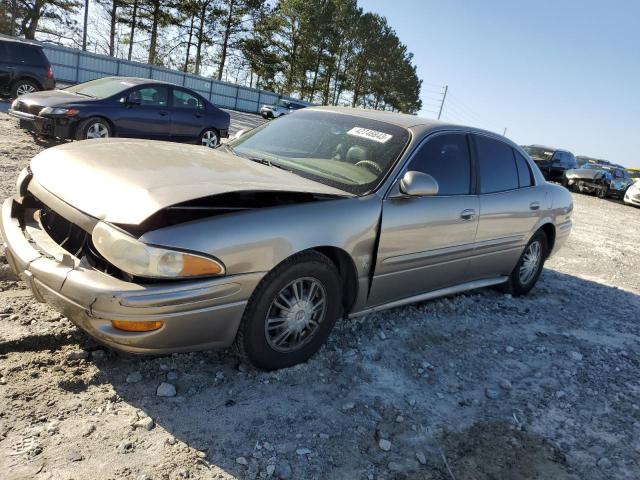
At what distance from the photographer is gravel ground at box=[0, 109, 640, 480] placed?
2.37 meters

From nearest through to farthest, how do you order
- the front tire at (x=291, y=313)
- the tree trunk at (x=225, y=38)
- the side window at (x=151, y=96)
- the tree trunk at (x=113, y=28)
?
the front tire at (x=291, y=313) → the side window at (x=151, y=96) → the tree trunk at (x=113, y=28) → the tree trunk at (x=225, y=38)

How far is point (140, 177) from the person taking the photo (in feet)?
9.20

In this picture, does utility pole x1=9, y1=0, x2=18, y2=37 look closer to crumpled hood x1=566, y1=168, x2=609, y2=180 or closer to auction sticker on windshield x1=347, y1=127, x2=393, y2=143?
crumpled hood x1=566, y1=168, x2=609, y2=180

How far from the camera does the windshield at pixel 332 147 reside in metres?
3.56

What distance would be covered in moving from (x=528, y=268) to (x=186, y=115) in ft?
26.2

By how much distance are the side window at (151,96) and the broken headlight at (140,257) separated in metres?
8.19

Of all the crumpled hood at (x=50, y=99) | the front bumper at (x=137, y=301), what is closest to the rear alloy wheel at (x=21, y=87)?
the crumpled hood at (x=50, y=99)

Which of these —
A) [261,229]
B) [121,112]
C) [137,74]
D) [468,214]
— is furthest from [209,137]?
[137,74]

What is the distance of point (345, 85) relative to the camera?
176 ft

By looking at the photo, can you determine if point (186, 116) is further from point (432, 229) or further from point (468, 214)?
point (432, 229)

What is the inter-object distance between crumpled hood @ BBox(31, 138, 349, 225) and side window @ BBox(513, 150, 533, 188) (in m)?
2.43

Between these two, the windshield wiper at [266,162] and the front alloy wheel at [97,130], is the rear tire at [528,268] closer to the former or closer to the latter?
the windshield wiper at [266,162]

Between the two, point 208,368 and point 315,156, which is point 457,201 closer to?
point 315,156

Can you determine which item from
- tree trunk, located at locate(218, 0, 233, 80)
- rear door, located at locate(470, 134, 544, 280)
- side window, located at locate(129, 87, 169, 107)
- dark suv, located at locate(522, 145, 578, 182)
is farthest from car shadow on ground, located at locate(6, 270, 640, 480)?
tree trunk, located at locate(218, 0, 233, 80)
